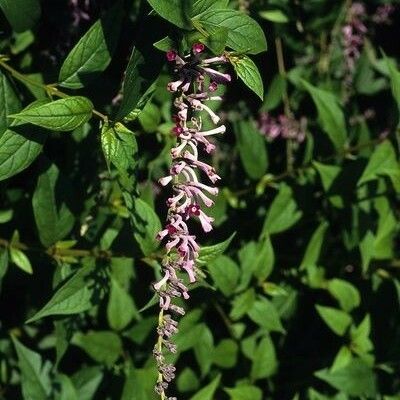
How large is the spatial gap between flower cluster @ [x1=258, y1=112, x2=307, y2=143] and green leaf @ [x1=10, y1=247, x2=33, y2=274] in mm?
1122

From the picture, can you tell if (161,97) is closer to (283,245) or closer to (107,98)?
(107,98)

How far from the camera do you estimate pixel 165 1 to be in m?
1.31

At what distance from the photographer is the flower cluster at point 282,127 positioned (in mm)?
2654

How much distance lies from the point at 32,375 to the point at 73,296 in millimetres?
403

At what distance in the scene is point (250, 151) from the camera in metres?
2.41

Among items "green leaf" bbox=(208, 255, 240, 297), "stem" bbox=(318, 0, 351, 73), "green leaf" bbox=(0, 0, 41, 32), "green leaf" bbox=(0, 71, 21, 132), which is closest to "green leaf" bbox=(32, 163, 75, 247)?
"green leaf" bbox=(0, 71, 21, 132)

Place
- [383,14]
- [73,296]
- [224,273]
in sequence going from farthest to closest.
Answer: [383,14]
[224,273]
[73,296]

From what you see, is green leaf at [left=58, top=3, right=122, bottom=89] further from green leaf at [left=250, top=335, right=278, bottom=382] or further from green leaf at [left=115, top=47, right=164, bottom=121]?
green leaf at [left=250, top=335, right=278, bottom=382]

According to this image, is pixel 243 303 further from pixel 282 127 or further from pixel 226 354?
pixel 282 127

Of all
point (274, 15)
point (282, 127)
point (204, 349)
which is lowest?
point (204, 349)

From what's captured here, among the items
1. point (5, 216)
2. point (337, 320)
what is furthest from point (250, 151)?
point (5, 216)

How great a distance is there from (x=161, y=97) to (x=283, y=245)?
0.79 meters

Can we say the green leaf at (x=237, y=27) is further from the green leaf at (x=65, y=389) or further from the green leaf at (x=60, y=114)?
the green leaf at (x=65, y=389)

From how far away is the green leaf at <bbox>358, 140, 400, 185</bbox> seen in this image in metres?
2.15
